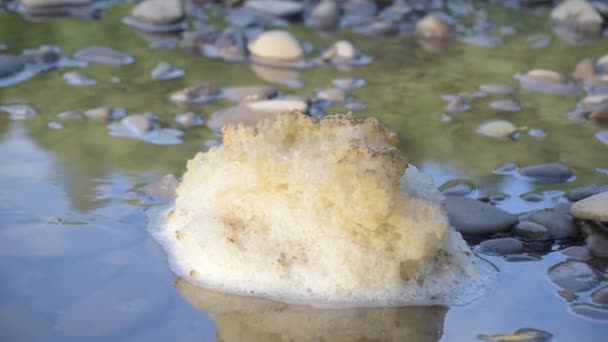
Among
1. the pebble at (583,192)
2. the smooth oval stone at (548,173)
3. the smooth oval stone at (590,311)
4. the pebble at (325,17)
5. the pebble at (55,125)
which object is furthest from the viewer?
the pebble at (325,17)

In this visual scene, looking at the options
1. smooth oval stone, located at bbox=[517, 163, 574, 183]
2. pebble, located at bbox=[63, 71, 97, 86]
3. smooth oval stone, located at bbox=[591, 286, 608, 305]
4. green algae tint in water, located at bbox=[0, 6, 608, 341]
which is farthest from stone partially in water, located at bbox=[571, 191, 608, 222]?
pebble, located at bbox=[63, 71, 97, 86]

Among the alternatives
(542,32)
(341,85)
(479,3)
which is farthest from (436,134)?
(479,3)

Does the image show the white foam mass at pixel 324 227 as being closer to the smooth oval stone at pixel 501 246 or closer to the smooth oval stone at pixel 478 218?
the smooth oval stone at pixel 501 246

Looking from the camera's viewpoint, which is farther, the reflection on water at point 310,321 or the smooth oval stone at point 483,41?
the smooth oval stone at point 483,41

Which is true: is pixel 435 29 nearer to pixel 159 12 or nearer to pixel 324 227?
pixel 159 12

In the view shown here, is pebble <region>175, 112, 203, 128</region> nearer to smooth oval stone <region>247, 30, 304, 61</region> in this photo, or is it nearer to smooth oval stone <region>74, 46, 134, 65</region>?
smooth oval stone <region>74, 46, 134, 65</region>

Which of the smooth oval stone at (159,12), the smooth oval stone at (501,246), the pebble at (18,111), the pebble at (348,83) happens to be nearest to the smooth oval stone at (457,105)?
the pebble at (348,83)

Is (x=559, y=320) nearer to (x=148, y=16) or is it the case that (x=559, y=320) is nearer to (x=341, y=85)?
(x=341, y=85)
